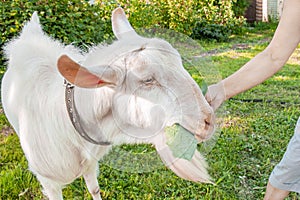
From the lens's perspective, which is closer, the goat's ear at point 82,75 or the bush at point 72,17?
the goat's ear at point 82,75

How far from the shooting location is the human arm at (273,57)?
168 cm

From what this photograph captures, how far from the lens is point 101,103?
4.87 ft

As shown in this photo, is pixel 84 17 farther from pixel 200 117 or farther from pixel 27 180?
pixel 200 117

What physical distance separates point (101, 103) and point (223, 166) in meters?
1.77

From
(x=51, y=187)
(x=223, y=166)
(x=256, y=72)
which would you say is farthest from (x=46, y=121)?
(x=223, y=166)

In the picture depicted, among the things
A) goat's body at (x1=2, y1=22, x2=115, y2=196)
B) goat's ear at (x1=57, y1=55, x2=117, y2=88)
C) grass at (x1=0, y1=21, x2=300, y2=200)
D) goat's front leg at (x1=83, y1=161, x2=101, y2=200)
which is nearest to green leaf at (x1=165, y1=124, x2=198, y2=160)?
grass at (x1=0, y1=21, x2=300, y2=200)

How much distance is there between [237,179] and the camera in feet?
9.41

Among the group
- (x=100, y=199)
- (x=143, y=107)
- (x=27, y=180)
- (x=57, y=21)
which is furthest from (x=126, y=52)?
(x=57, y=21)

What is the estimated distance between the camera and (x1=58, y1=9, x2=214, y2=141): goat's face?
127 cm

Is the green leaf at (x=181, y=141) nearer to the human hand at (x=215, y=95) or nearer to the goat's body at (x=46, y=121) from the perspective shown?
the human hand at (x=215, y=95)

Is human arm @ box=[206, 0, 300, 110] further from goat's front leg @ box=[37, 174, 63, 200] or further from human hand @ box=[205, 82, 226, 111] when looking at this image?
goat's front leg @ box=[37, 174, 63, 200]

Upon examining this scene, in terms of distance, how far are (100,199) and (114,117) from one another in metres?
1.28

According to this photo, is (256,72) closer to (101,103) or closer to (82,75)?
(101,103)

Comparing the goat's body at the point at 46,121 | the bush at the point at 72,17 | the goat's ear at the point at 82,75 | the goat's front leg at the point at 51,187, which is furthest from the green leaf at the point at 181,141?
the bush at the point at 72,17
